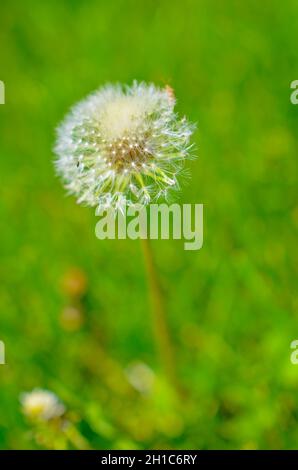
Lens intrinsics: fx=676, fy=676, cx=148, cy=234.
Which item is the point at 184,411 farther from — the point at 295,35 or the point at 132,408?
the point at 295,35

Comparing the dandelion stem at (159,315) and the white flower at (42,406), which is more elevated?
the dandelion stem at (159,315)

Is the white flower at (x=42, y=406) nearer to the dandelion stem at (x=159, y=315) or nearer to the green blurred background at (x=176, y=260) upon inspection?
the green blurred background at (x=176, y=260)

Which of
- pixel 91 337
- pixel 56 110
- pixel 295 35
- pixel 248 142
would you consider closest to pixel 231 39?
pixel 295 35

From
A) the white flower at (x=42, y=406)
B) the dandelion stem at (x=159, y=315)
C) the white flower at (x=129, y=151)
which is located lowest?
the white flower at (x=42, y=406)

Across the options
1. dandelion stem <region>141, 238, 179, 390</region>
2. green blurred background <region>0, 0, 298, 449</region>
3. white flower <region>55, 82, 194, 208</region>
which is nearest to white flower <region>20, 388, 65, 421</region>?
green blurred background <region>0, 0, 298, 449</region>

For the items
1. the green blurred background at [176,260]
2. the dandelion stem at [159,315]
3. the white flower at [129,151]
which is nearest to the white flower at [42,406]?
the green blurred background at [176,260]

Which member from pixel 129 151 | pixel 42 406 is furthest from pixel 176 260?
pixel 129 151

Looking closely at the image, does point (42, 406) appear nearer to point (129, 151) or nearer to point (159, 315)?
point (159, 315)

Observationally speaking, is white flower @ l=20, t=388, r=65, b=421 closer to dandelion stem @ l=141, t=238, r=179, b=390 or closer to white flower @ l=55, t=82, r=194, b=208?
dandelion stem @ l=141, t=238, r=179, b=390
